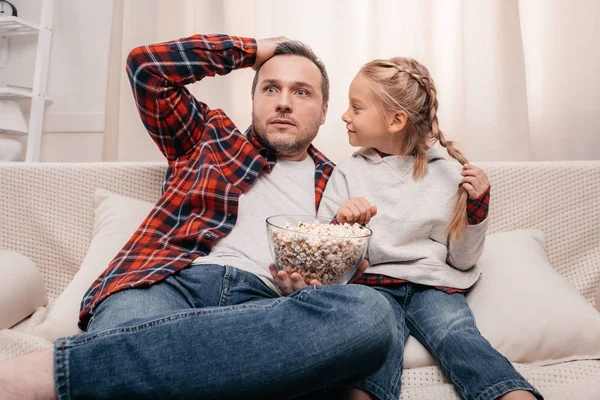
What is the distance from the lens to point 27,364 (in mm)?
783

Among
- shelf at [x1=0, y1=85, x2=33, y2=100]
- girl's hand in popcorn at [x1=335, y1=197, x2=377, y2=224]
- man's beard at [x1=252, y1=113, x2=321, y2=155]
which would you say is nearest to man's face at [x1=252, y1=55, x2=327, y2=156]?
man's beard at [x1=252, y1=113, x2=321, y2=155]

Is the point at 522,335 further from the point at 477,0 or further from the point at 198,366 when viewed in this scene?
the point at 477,0

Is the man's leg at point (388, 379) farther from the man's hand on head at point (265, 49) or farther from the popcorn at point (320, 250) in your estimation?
the man's hand on head at point (265, 49)

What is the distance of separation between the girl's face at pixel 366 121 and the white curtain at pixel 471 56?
1.89ft

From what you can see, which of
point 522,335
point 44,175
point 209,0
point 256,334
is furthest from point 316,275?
point 209,0

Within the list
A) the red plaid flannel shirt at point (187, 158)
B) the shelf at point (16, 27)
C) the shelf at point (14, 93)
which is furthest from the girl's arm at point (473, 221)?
the shelf at point (16, 27)

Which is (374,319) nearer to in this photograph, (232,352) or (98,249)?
(232,352)

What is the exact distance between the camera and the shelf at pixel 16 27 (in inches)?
96.0

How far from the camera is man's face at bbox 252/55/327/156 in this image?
147cm

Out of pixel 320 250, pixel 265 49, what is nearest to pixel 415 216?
pixel 320 250

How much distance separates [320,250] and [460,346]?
33 centimetres

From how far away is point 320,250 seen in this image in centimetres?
104

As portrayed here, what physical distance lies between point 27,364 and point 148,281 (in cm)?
38

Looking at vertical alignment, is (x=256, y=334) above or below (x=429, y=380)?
above
